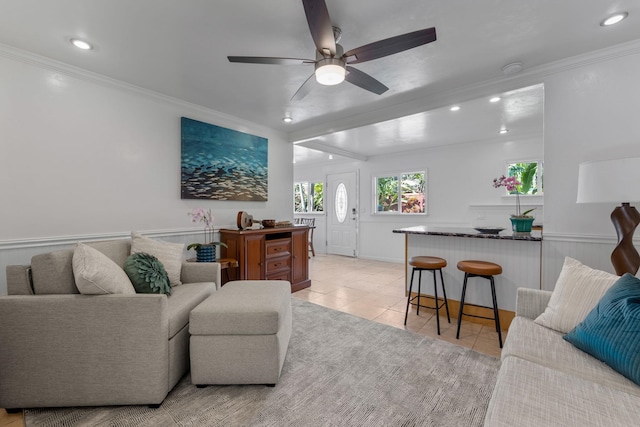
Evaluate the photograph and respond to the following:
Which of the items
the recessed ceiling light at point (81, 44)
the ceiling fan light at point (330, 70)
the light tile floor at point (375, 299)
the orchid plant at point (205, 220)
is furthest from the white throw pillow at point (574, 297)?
the recessed ceiling light at point (81, 44)

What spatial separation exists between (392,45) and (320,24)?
1.48 feet

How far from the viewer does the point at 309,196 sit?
7.66m

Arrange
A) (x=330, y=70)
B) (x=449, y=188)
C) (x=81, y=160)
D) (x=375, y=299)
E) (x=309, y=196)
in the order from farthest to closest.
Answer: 1. (x=309, y=196)
2. (x=449, y=188)
3. (x=375, y=299)
4. (x=81, y=160)
5. (x=330, y=70)

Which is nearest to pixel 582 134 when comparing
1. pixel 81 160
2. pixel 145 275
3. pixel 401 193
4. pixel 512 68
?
pixel 512 68

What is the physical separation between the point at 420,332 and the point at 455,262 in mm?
892

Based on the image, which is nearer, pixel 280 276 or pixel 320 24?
pixel 320 24

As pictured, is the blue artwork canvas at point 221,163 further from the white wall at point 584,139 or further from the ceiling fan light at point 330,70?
the white wall at point 584,139

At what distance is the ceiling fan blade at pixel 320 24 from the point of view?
1382 millimetres

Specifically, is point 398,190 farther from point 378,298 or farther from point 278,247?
point 278,247

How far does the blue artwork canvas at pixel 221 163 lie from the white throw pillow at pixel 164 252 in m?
1.01

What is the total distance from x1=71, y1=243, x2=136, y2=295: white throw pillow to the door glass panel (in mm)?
5395

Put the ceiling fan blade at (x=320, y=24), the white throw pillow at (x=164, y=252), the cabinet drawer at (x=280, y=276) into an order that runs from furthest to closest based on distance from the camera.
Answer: the cabinet drawer at (x=280, y=276) < the white throw pillow at (x=164, y=252) < the ceiling fan blade at (x=320, y=24)

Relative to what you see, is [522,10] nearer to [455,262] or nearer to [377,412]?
[455,262]

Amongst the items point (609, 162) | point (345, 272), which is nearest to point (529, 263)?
point (609, 162)
